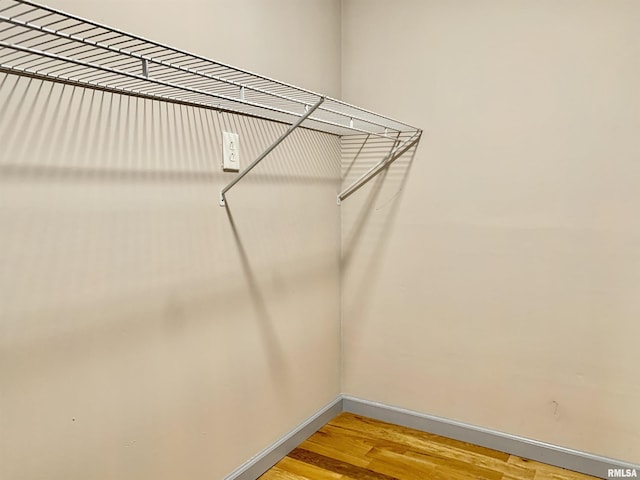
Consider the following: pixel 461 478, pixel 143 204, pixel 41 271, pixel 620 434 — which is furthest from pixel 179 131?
pixel 620 434

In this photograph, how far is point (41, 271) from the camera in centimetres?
99

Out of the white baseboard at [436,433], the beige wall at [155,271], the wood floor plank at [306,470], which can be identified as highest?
the beige wall at [155,271]

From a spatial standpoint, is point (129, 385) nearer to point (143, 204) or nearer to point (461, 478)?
point (143, 204)

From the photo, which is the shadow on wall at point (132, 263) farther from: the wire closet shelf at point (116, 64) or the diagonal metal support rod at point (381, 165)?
Result: the diagonal metal support rod at point (381, 165)

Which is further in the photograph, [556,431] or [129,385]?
[556,431]

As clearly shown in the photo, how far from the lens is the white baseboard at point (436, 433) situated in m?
1.62

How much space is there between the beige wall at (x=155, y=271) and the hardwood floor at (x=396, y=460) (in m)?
0.15

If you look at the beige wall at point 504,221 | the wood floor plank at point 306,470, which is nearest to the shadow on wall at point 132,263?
the wood floor plank at point 306,470

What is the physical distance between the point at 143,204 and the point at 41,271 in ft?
1.00

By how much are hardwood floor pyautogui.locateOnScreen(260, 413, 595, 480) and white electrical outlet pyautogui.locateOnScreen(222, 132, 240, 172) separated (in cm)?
109

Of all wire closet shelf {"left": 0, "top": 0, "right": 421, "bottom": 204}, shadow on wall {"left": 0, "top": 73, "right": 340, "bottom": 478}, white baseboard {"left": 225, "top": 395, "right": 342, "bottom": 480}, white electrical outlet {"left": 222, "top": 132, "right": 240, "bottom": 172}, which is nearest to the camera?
wire closet shelf {"left": 0, "top": 0, "right": 421, "bottom": 204}

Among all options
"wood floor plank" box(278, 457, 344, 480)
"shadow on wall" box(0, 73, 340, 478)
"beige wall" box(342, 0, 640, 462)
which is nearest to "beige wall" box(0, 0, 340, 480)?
"shadow on wall" box(0, 73, 340, 478)

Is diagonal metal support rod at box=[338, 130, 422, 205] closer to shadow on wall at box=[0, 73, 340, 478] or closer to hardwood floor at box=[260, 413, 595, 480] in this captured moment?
shadow on wall at box=[0, 73, 340, 478]

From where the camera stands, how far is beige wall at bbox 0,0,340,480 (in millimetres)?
974
